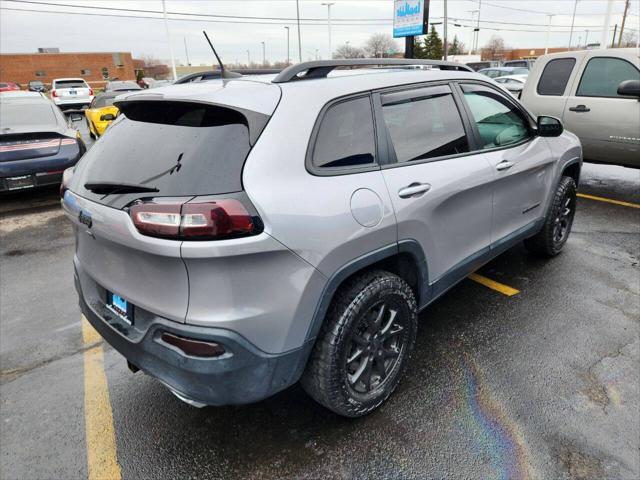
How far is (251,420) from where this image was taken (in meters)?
2.52

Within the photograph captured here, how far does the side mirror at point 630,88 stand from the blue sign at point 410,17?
408 inches

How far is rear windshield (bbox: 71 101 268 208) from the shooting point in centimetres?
186

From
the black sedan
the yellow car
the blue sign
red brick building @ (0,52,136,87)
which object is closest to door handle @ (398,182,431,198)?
the black sedan

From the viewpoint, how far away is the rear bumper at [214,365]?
1813 mm

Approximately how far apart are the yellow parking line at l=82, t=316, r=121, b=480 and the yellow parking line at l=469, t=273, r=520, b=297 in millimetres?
3104

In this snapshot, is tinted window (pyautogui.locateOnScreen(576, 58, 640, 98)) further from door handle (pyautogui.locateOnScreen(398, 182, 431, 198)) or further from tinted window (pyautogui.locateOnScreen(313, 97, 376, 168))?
tinted window (pyautogui.locateOnScreen(313, 97, 376, 168))

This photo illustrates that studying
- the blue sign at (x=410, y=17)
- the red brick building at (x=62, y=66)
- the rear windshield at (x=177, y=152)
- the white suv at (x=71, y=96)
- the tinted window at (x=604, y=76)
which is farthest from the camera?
the red brick building at (x=62, y=66)

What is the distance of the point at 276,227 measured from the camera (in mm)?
1824

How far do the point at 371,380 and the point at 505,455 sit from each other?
74 cm

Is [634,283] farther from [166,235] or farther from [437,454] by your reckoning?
[166,235]

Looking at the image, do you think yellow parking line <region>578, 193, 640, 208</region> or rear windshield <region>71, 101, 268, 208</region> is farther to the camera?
yellow parking line <region>578, 193, 640, 208</region>

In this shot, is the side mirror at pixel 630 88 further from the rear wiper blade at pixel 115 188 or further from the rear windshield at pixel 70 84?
the rear windshield at pixel 70 84

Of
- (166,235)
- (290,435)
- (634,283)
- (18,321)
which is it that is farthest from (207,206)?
(634,283)

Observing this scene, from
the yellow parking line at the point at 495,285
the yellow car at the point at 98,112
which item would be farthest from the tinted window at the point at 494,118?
the yellow car at the point at 98,112
